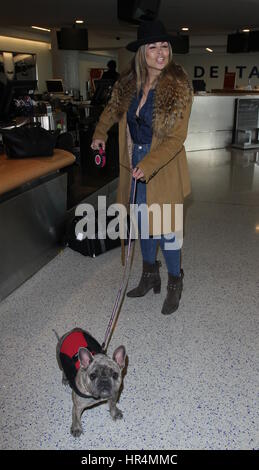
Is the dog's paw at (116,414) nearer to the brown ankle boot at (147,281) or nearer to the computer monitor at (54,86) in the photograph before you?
the brown ankle boot at (147,281)

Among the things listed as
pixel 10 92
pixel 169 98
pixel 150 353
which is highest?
pixel 10 92

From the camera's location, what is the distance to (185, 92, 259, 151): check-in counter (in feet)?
25.6

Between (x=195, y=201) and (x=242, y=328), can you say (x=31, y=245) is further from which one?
(x=195, y=201)

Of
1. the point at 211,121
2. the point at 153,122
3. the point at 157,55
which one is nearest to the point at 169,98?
the point at 153,122

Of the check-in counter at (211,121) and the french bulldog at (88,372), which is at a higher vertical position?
the check-in counter at (211,121)

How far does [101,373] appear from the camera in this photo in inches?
47.8

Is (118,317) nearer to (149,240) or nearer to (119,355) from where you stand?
(149,240)

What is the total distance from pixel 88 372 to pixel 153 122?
3.75 ft

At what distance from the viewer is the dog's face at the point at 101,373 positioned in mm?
1204

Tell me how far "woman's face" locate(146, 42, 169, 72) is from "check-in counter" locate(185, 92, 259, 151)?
243 inches

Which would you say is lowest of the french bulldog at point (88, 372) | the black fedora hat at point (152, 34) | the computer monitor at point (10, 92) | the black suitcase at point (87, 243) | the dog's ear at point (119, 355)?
the black suitcase at point (87, 243)

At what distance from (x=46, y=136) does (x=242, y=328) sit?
Result: 1818 millimetres

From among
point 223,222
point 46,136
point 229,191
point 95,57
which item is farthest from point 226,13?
point 95,57

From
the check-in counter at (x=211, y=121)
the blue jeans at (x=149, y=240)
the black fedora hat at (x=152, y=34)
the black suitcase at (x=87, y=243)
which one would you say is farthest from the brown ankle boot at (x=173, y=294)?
the check-in counter at (x=211, y=121)
